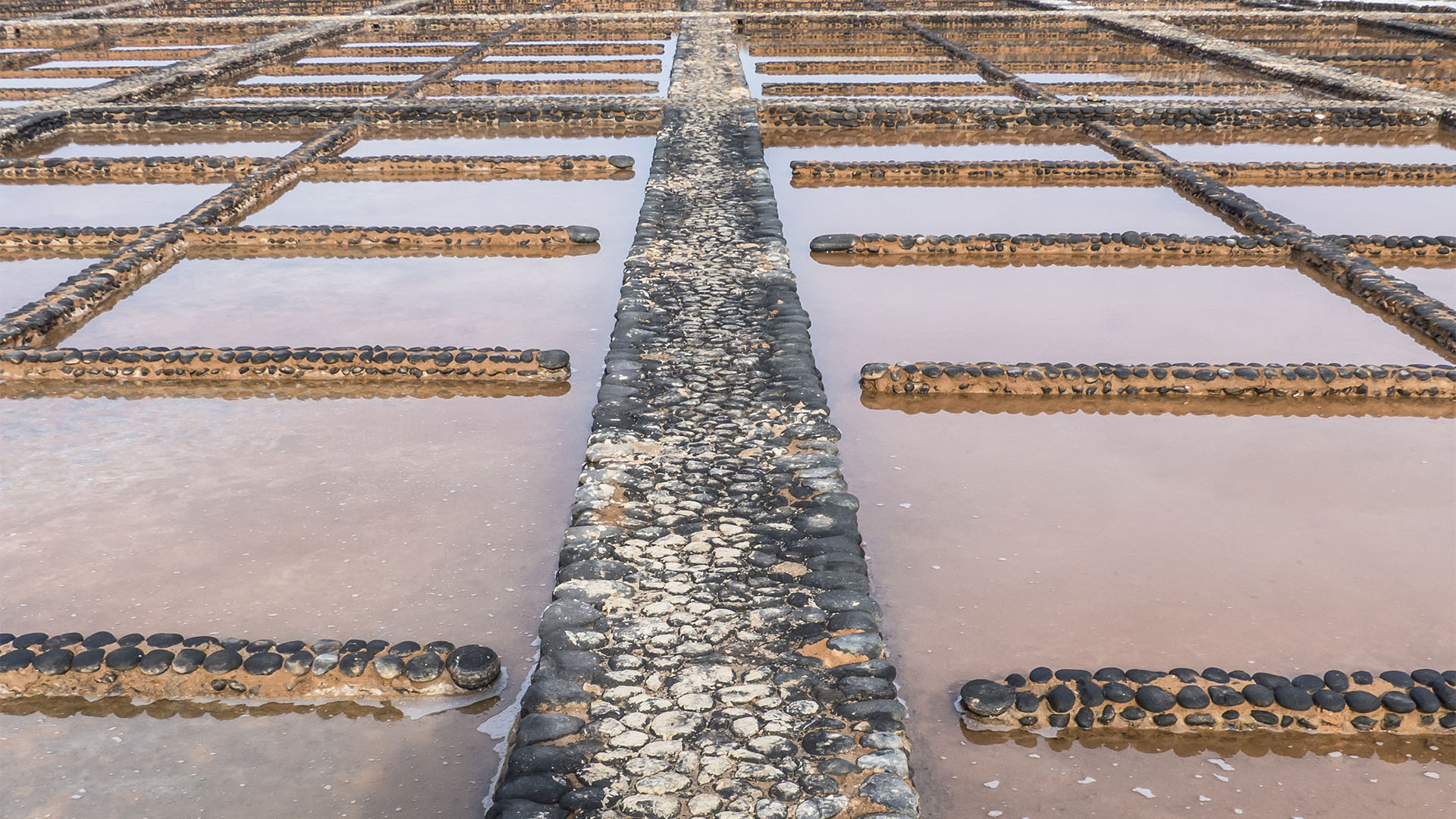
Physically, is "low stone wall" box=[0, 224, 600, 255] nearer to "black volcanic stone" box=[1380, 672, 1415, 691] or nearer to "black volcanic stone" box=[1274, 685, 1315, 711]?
"black volcanic stone" box=[1274, 685, 1315, 711]

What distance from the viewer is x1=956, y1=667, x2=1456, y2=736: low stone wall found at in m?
3.69

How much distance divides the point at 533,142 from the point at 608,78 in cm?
465

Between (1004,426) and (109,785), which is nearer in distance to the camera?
(109,785)

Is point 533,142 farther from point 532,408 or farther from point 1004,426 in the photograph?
point 1004,426

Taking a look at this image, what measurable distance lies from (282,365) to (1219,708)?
5.37 metres

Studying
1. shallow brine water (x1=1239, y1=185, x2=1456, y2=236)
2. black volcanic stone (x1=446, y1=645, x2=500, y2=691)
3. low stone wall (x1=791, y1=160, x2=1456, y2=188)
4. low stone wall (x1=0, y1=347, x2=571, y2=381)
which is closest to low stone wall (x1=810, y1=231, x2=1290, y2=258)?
shallow brine water (x1=1239, y1=185, x2=1456, y2=236)

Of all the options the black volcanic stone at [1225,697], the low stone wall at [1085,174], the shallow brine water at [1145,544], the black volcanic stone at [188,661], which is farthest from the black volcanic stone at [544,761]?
the low stone wall at [1085,174]

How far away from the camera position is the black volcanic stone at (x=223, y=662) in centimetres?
382

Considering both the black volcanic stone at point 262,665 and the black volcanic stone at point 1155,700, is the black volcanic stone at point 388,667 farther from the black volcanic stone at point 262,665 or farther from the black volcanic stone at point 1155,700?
the black volcanic stone at point 1155,700

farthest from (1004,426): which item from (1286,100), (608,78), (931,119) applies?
(608,78)

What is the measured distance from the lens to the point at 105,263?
26.8ft

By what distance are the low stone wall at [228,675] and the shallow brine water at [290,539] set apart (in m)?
0.06

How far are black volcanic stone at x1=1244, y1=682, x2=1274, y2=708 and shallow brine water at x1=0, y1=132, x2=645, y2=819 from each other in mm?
2629

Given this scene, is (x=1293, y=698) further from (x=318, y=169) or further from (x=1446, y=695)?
(x=318, y=169)
